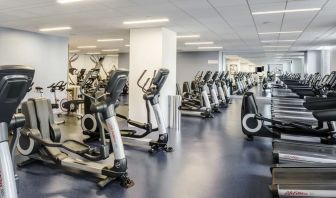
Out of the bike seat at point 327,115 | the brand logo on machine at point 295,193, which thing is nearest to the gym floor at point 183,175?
the brand logo on machine at point 295,193

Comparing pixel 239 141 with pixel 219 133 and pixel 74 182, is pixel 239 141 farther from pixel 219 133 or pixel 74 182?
pixel 74 182

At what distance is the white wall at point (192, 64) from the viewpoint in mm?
13509

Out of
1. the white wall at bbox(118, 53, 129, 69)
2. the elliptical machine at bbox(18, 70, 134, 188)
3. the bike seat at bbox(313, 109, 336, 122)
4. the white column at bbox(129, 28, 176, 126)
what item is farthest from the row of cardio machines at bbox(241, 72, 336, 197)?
the white wall at bbox(118, 53, 129, 69)

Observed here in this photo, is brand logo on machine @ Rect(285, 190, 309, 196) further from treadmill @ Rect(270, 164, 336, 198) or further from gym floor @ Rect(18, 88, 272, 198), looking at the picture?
gym floor @ Rect(18, 88, 272, 198)

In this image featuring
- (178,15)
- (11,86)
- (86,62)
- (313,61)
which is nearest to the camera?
(11,86)

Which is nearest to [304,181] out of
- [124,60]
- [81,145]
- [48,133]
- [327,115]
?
[327,115]

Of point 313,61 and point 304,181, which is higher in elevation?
point 313,61

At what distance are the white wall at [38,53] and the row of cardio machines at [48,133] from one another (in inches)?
177

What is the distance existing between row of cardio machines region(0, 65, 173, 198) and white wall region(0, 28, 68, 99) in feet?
14.7

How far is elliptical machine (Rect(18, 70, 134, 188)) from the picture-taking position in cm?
314

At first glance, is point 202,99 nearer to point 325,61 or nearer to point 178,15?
point 178,15

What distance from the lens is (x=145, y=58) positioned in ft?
21.5

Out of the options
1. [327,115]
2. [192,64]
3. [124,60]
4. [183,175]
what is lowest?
[183,175]

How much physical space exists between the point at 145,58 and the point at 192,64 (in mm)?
7574
